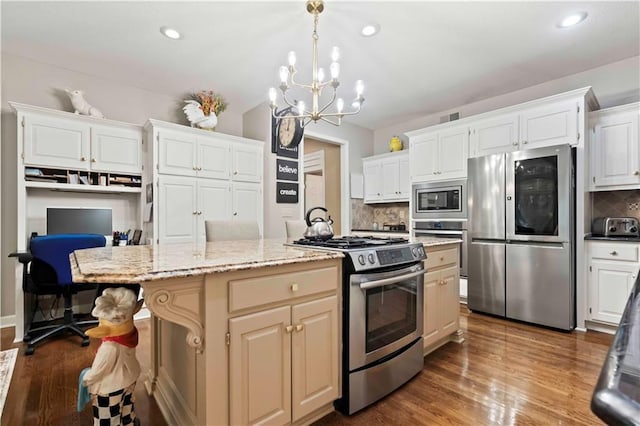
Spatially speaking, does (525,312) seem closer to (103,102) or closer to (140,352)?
(140,352)

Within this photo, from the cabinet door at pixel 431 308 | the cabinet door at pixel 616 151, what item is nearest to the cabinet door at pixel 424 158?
the cabinet door at pixel 616 151

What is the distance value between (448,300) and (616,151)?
2304 mm

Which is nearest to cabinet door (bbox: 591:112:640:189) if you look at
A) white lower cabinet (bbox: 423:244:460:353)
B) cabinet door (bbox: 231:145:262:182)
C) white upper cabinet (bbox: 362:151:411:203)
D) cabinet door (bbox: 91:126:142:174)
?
white lower cabinet (bbox: 423:244:460:353)

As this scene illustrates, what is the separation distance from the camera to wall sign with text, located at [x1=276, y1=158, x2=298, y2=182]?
14.7 feet

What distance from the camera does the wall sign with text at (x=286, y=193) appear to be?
4457 mm

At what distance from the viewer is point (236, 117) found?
4.63m

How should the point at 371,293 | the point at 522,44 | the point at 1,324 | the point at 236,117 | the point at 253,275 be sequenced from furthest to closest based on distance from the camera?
the point at 236,117
the point at 1,324
the point at 522,44
the point at 371,293
the point at 253,275

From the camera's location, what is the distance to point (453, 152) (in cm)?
398

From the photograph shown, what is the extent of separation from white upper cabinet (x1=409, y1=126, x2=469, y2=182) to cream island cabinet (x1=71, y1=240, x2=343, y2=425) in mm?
2933

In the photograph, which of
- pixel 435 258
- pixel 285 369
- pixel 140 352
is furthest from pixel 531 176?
pixel 140 352

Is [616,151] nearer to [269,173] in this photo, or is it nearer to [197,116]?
[269,173]

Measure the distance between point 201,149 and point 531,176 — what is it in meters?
3.73

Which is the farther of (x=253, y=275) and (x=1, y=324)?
(x=1, y=324)

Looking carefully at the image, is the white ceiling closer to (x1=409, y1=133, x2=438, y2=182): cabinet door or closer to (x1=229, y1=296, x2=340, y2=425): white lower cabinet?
(x1=409, y1=133, x2=438, y2=182): cabinet door
